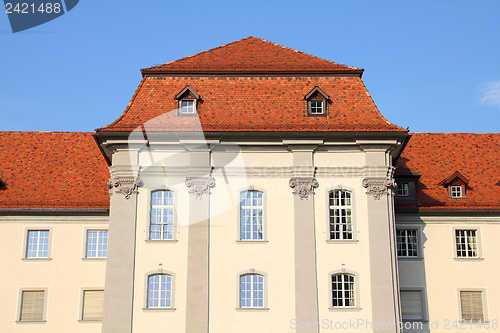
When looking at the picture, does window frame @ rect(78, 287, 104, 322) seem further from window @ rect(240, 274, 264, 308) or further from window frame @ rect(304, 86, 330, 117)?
window frame @ rect(304, 86, 330, 117)

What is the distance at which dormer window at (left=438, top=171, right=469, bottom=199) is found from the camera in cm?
3550

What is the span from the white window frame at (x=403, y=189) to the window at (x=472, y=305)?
5561 mm

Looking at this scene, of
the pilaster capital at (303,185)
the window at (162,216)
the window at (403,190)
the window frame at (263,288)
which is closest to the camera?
the window frame at (263,288)

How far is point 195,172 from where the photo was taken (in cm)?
3023

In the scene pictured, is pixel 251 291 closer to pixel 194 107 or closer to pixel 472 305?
pixel 194 107

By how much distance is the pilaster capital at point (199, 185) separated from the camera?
30.0m

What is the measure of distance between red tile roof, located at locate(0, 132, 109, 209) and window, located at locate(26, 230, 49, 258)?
56.1 inches

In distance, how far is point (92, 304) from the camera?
1336 inches

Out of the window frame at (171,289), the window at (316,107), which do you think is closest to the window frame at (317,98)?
the window at (316,107)

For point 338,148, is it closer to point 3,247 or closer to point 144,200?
point 144,200

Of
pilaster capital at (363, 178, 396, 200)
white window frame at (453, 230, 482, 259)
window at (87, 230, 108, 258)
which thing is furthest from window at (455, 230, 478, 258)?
window at (87, 230, 108, 258)

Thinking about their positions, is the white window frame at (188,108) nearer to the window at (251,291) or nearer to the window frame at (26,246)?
the window at (251,291)

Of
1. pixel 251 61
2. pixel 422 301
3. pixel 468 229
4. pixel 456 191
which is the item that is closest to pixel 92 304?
pixel 251 61

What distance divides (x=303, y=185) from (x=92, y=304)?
40.2ft
